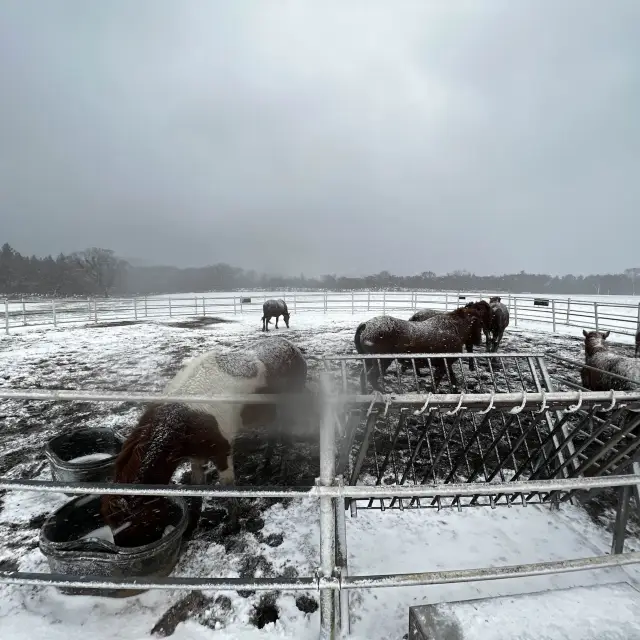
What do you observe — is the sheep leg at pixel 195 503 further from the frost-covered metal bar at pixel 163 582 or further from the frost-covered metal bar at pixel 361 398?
the frost-covered metal bar at pixel 361 398

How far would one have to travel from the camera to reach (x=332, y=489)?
4.15 feet

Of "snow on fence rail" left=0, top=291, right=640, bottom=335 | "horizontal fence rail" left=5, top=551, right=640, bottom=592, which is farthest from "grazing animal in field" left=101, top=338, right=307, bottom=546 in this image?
"snow on fence rail" left=0, top=291, right=640, bottom=335

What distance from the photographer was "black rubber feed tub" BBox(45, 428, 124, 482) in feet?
8.48

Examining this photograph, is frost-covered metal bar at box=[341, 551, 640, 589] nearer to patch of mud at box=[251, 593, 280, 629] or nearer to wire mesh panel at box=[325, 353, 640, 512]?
wire mesh panel at box=[325, 353, 640, 512]

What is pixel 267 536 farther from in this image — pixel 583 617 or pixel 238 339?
pixel 238 339

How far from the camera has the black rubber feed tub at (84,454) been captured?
2586 mm

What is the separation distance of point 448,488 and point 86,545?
2.12 m

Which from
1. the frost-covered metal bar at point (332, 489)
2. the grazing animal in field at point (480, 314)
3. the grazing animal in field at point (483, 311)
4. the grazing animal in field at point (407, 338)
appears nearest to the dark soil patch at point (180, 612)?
the frost-covered metal bar at point (332, 489)

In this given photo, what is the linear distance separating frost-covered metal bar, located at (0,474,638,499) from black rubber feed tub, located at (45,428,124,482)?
153 centimetres

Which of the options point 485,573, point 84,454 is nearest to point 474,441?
point 485,573

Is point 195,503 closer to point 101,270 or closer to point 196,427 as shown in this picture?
point 196,427

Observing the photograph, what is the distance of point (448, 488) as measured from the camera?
134 cm

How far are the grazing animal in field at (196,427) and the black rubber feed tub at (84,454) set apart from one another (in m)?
0.72

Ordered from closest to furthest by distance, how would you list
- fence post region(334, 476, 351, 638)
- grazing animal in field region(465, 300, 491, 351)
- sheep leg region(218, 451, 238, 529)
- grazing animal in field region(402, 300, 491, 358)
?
1. fence post region(334, 476, 351, 638)
2. sheep leg region(218, 451, 238, 529)
3. grazing animal in field region(465, 300, 491, 351)
4. grazing animal in field region(402, 300, 491, 358)
